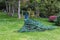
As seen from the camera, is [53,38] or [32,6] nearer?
[53,38]

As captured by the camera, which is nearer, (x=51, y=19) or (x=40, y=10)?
(x=51, y=19)

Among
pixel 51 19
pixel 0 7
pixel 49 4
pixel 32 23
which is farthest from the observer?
pixel 0 7

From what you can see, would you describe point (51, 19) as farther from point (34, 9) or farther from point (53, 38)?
point (53, 38)

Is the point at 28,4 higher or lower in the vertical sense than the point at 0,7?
higher

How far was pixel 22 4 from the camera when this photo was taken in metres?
24.8

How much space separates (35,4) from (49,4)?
1877 mm

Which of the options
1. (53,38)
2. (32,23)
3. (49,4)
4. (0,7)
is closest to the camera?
(53,38)

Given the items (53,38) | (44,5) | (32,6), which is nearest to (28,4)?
(32,6)

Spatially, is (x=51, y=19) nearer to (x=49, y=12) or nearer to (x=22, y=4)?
(x=49, y=12)

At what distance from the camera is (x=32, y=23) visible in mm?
11344

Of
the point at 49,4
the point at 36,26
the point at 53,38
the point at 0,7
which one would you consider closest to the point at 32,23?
the point at 36,26

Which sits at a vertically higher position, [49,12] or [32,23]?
[32,23]

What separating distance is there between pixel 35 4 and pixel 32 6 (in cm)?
48

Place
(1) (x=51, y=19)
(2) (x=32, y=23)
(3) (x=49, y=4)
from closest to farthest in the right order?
(2) (x=32, y=23)
(1) (x=51, y=19)
(3) (x=49, y=4)
